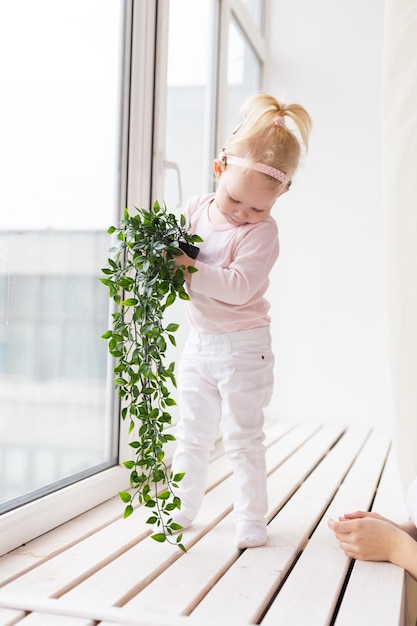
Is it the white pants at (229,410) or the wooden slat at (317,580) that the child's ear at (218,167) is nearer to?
the white pants at (229,410)

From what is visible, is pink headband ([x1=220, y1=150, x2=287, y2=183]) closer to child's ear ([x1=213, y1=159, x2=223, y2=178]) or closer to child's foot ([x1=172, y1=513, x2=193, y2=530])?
child's ear ([x1=213, y1=159, x2=223, y2=178])

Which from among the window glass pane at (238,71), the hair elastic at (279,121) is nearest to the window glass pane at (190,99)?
the window glass pane at (238,71)

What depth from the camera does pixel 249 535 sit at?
153 cm

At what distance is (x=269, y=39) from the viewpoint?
3.50 meters

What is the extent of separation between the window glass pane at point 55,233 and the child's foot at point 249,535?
16.6 inches

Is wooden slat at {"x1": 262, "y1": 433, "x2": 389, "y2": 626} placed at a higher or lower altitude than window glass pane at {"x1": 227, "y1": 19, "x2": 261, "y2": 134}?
lower

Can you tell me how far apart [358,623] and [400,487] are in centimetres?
104

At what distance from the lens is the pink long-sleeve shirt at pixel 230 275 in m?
1.48

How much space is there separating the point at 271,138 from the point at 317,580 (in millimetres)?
834

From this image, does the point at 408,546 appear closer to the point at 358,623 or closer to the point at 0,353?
the point at 358,623

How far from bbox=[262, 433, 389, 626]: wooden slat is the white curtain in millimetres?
244

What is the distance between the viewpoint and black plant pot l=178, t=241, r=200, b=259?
149cm

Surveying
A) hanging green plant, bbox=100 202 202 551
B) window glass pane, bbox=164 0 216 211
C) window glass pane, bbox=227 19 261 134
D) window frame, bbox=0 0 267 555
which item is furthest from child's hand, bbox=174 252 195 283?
window glass pane, bbox=227 19 261 134

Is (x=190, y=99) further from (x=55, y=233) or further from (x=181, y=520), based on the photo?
(x=181, y=520)
